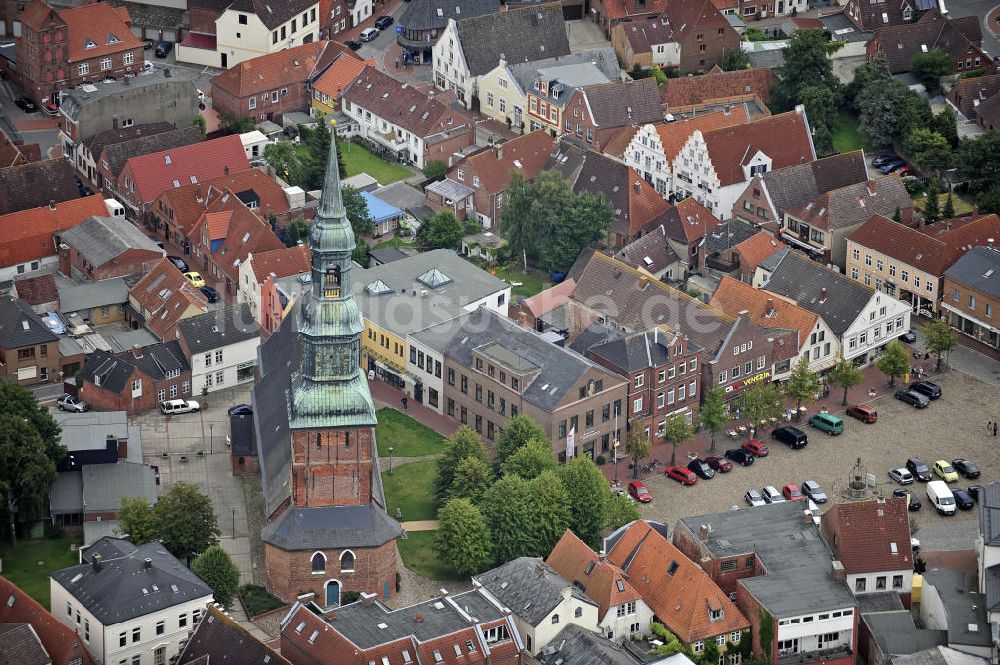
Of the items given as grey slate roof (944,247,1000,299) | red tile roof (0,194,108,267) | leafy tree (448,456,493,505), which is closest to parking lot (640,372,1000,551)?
grey slate roof (944,247,1000,299)

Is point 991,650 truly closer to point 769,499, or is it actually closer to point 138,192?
point 769,499

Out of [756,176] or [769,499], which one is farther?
[756,176]

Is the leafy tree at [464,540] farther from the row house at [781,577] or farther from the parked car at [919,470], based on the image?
the parked car at [919,470]

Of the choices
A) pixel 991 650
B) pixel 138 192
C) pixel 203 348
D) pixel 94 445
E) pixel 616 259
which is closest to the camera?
pixel 991 650

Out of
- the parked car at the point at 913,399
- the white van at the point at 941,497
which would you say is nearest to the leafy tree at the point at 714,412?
the parked car at the point at 913,399

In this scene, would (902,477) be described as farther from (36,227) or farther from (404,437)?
(36,227)

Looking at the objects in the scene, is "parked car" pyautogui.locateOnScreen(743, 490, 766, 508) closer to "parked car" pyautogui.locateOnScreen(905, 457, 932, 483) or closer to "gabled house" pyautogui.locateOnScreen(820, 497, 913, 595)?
"gabled house" pyautogui.locateOnScreen(820, 497, 913, 595)

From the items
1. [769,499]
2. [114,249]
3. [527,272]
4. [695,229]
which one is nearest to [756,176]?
[695,229]
